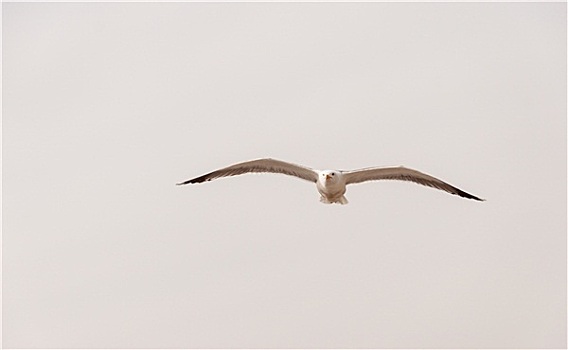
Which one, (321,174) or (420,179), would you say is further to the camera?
(420,179)

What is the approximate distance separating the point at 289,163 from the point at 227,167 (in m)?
0.55

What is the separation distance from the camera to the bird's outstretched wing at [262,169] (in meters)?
8.84

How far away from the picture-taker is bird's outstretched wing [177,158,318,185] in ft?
29.0

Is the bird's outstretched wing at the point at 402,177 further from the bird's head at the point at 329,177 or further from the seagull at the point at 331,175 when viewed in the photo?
the bird's head at the point at 329,177

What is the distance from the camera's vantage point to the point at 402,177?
9.16 m

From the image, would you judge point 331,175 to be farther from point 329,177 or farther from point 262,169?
point 262,169

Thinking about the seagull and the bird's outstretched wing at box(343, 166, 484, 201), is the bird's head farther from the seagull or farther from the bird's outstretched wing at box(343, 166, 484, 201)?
the bird's outstretched wing at box(343, 166, 484, 201)

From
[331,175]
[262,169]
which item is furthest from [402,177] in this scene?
[262,169]

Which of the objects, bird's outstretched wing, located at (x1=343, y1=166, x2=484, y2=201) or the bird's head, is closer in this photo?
the bird's head

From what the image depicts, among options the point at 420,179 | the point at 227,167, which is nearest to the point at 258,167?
the point at 227,167

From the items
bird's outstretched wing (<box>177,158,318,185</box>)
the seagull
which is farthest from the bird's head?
bird's outstretched wing (<box>177,158,318,185</box>)

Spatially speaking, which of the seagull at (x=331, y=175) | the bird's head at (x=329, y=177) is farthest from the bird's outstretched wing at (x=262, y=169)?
the bird's head at (x=329, y=177)

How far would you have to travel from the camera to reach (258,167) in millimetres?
8945

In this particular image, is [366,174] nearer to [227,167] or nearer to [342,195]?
[342,195]
